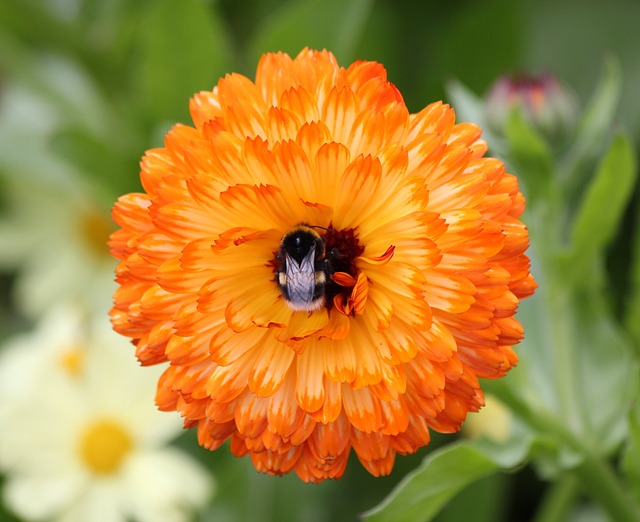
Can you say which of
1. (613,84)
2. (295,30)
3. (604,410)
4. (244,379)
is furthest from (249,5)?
(244,379)

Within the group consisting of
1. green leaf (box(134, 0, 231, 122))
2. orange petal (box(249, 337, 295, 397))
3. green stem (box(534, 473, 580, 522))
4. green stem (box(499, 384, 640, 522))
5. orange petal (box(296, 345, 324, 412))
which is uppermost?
green leaf (box(134, 0, 231, 122))

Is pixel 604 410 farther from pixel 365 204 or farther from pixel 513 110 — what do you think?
pixel 365 204

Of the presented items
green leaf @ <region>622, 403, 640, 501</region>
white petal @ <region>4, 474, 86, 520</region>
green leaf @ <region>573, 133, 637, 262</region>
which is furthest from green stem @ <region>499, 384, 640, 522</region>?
white petal @ <region>4, 474, 86, 520</region>

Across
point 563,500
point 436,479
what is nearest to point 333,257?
point 436,479

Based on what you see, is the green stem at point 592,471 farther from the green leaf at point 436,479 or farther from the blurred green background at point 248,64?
the blurred green background at point 248,64

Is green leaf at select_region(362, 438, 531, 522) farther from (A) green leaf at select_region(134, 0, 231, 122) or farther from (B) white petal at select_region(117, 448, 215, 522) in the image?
(A) green leaf at select_region(134, 0, 231, 122)

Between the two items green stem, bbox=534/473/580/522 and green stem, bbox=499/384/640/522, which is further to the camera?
green stem, bbox=534/473/580/522

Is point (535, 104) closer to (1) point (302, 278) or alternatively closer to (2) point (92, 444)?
(1) point (302, 278)

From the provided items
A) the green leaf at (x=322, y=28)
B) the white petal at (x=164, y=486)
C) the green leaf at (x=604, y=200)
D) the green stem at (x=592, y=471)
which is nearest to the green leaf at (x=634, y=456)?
the green stem at (x=592, y=471)
